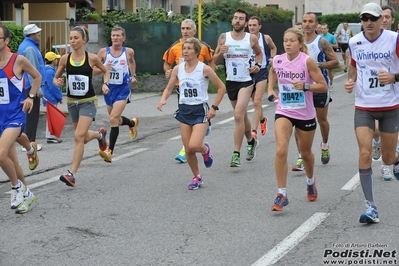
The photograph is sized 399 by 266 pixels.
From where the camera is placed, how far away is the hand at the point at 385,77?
7.66 metres

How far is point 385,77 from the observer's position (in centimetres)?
766

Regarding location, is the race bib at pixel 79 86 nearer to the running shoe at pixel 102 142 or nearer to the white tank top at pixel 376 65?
the running shoe at pixel 102 142

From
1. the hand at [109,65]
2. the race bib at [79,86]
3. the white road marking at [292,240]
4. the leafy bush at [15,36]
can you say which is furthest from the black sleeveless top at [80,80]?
the leafy bush at [15,36]

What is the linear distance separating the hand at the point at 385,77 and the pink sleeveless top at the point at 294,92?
100cm

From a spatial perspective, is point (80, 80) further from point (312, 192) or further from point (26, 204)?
point (312, 192)

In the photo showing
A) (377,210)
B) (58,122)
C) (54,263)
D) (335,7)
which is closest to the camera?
(54,263)

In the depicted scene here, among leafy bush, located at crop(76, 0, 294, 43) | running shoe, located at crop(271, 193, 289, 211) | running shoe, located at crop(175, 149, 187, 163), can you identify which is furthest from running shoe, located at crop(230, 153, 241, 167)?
leafy bush, located at crop(76, 0, 294, 43)

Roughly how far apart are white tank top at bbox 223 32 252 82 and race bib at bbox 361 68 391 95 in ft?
12.2

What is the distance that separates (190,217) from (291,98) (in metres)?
1.54

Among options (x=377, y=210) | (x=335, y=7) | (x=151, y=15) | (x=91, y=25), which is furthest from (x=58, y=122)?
(x=335, y=7)

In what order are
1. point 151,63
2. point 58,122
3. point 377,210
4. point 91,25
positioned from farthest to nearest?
point 151,63 < point 91,25 < point 58,122 < point 377,210

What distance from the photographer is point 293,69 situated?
336 inches

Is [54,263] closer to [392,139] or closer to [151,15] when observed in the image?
[392,139]

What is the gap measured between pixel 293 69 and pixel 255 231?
1.85 m
